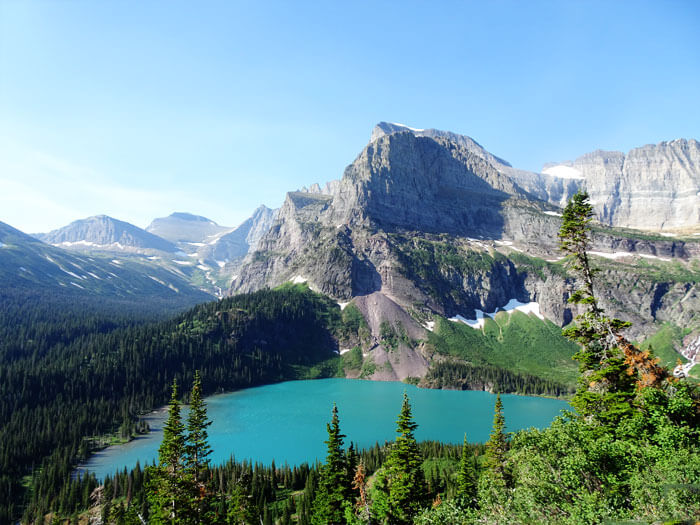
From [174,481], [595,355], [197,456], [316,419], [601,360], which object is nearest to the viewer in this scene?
[601,360]

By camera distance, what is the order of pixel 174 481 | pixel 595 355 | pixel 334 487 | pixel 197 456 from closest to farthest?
1. pixel 595 355
2. pixel 174 481
3. pixel 197 456
4. pixel 334 487

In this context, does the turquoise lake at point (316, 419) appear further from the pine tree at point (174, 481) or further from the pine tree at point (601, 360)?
the pine tree at point (601, 360)

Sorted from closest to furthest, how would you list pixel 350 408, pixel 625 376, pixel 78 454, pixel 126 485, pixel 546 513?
pixel 546 513 → pixel 625 376 → pixel 126 485 → pixel 78 454 → pixel 350 408

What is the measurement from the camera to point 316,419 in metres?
125

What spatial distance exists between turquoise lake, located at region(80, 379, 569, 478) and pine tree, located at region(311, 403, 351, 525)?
172ft

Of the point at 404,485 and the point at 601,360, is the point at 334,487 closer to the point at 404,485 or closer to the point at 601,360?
the point at 404,485

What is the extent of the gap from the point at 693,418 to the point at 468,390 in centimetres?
16400

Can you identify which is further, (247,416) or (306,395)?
(306,395)

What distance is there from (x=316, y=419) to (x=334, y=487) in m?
92.0

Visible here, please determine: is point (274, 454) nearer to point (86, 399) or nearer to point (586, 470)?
point (86, 399)

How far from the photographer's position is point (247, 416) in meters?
128

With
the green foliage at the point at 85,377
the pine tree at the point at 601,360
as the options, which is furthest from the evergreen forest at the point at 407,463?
the green foliage at the point at 85,377

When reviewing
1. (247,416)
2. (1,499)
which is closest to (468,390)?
(247,416)

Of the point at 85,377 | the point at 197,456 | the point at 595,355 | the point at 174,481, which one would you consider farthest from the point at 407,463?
the point at 85,377
